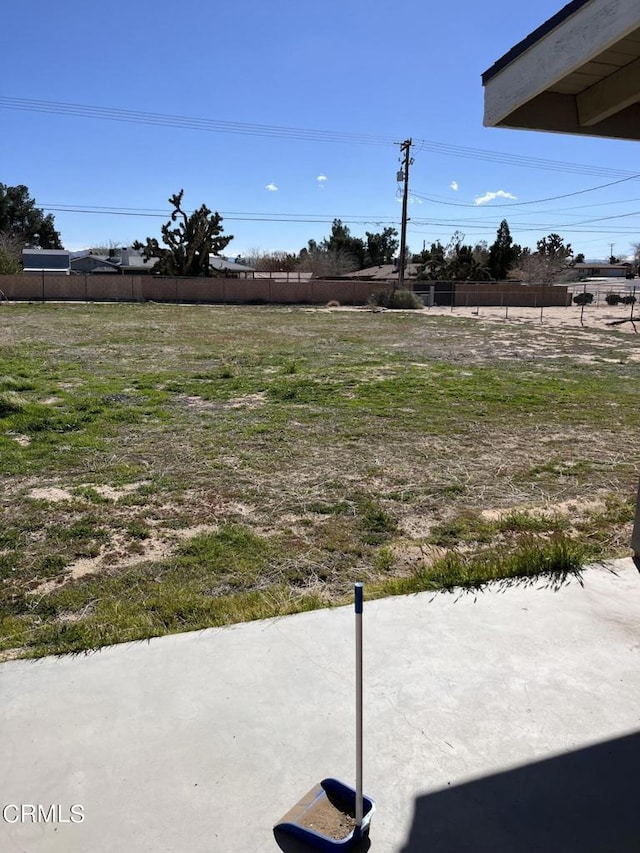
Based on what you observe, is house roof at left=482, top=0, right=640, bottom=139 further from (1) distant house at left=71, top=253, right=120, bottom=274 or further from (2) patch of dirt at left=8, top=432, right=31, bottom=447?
(1) distant house at left=71, top=253, right=120, bottom=274

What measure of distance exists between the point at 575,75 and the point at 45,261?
66.7m

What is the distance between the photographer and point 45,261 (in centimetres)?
6209

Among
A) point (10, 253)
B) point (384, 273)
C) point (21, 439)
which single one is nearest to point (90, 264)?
point (10, 253)

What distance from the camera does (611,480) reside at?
592 cm

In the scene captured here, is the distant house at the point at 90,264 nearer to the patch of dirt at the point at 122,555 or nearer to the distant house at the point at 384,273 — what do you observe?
the distant house at the point at 384,273

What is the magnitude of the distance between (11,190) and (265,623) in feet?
249

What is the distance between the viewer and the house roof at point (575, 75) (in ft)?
8.55

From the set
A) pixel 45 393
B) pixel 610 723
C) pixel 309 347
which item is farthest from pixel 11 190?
pixel 610 723

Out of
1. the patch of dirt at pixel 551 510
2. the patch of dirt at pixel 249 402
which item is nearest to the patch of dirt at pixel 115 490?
the patch of dirt at pixel 551 510

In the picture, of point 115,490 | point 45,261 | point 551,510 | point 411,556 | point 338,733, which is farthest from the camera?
point 45,261

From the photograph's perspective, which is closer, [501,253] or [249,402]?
[249,402]

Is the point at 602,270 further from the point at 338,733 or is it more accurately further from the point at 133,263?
the point at 338,733

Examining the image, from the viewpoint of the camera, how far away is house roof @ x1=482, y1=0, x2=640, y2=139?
2606 millimetres

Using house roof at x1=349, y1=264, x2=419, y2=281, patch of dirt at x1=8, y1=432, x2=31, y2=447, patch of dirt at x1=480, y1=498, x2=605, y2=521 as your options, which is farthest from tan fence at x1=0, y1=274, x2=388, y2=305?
patch of dirt at x1=480, y1=498, x2=605, y2=521
